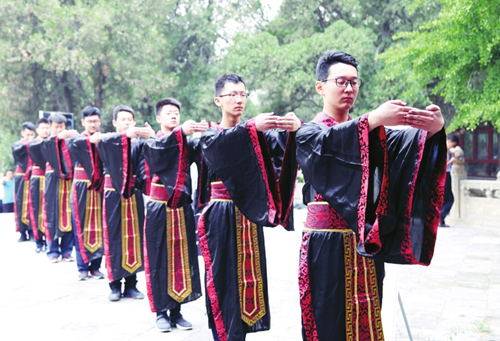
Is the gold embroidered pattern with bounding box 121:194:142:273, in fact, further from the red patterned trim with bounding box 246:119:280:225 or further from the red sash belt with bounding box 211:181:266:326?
the red patterned trim with bounding box 246:119:280:225

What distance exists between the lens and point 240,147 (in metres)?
3.24

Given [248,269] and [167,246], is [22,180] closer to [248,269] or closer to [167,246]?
[167,246]

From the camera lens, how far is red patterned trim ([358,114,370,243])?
7.66 ft

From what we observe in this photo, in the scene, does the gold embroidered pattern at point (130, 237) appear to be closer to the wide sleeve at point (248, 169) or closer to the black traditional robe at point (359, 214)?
the wide sleeve at point (248, 169)

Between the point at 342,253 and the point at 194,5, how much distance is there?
2219 cm

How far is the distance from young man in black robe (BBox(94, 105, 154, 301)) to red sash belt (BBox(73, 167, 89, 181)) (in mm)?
933

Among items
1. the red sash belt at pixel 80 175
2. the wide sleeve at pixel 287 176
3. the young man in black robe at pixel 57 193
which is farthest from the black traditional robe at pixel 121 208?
the wide sleeve at pixel 287 176

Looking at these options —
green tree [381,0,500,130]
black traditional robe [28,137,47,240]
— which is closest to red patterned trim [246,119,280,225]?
black traditional robe [28,137,47,240]

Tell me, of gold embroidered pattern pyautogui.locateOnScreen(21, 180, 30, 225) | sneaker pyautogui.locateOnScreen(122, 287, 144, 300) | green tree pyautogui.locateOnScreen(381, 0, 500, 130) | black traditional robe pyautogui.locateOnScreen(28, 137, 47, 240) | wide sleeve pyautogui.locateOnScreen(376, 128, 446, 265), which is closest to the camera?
wide sleeve pyautogui.locateOnScreen(376, 128, 446, 265)

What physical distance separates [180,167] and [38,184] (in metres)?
5.03

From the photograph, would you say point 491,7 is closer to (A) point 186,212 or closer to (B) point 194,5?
(A) point 186,212

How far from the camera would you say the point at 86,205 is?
6.52 meters

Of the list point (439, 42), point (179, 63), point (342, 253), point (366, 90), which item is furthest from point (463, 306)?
point (179, 63)

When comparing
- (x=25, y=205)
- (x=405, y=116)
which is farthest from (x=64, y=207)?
(x=405, y=116)
